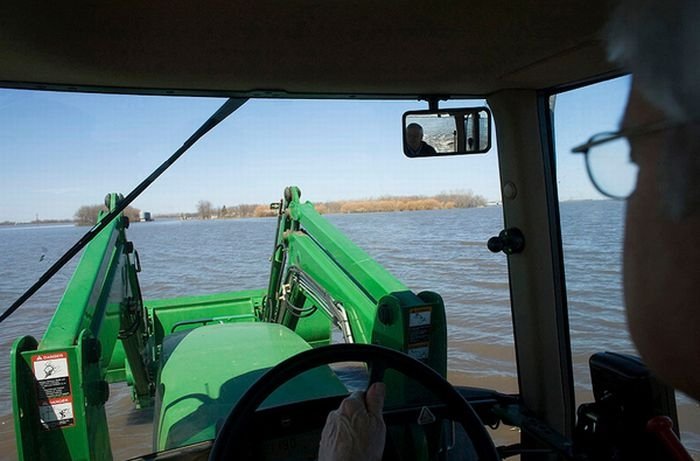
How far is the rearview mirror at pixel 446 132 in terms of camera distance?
2529 mm

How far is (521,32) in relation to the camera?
1.84m

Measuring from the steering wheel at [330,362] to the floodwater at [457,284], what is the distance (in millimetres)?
476

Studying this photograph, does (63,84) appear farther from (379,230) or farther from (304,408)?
(379,230)

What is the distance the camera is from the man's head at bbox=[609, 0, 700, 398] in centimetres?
53

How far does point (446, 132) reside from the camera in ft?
8.49

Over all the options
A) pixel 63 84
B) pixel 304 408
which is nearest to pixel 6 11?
pixel 63 84

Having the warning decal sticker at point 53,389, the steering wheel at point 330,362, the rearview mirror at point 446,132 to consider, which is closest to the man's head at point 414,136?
the rearview mirror at point 446,132

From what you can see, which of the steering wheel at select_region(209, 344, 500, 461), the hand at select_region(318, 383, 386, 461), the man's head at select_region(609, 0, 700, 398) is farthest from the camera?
the steering wheel at select_region(209, 344, 500, 461)

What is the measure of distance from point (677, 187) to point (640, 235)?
0.21 ft

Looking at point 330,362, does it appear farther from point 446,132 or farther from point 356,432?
point 446,132

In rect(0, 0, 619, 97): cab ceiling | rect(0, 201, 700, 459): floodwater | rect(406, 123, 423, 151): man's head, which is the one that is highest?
rect(0, 0, 619, 97): cab ceiling

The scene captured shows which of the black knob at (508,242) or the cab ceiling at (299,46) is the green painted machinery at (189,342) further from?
the cab ceiling at (299,46)

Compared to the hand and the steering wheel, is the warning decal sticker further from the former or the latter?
the hand

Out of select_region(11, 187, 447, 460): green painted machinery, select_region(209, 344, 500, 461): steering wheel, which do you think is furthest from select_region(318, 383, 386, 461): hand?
select_region(11, 187, 447, 460): green painted machinery
